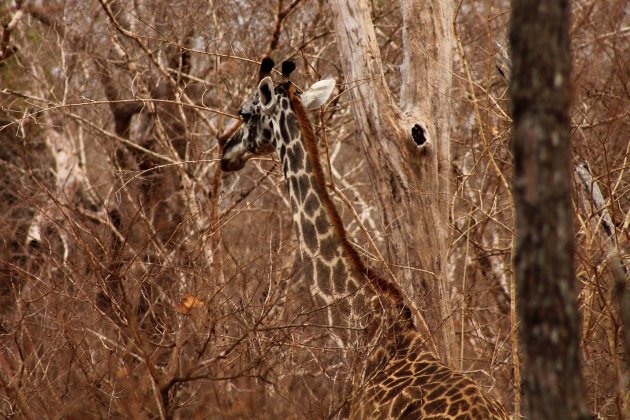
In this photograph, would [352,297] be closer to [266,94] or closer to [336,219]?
[336,219]

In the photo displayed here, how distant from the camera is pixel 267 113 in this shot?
20.9 ft

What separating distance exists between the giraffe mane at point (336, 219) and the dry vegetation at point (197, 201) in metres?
0.40

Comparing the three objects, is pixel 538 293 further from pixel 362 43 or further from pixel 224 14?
pixel 224 14

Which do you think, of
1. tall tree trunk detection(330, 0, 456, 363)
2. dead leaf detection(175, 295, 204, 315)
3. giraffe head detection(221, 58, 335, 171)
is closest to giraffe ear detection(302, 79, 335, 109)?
giraffe head detection(221, 58, 335, 171)

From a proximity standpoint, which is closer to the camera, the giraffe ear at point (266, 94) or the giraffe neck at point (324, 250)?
the giraffe neck at point (324, 250)

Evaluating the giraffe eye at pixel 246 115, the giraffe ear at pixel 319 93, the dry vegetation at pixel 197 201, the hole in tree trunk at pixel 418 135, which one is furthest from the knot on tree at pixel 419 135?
the giraffe eye at pixel 246 115

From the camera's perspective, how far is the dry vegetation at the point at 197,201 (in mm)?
5234

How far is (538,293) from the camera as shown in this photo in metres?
2.27

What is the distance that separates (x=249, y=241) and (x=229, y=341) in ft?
14.2

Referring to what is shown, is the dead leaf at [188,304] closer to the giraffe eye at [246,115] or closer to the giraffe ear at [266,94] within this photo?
the giraffe ear at [266,94]

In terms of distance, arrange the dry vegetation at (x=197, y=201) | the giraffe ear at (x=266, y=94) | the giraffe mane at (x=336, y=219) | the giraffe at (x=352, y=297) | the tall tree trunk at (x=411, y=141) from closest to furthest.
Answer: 1. the giraffe at (x=352, y=297)
2. the dry vegetation at (x=197, y=201)
3. the giraffe mane at (x=336, y=219)
4. the giraffe ear at (x=266, y=94)
5. the tall tree trunk at (x=411, y=141)

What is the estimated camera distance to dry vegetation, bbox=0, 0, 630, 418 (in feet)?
17.2

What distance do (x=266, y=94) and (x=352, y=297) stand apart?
1.59 meters

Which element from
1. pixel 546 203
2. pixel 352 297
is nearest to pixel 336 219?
pixel 352 297
